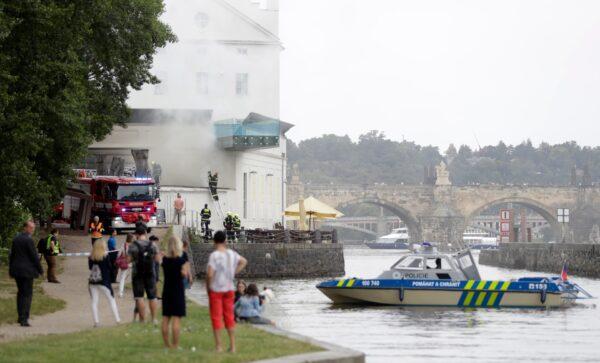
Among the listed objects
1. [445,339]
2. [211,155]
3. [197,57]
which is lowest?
[445,339]

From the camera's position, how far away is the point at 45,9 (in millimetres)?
31000

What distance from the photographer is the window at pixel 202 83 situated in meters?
72.2

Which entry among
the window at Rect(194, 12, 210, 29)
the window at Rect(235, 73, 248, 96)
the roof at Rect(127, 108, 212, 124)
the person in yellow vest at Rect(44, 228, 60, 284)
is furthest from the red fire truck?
the window at Rect(235, 73, 248, 96)

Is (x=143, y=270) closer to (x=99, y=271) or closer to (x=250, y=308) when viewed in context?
(x=99, y=271)

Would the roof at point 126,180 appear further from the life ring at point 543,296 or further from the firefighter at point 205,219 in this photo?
the life ring at point 543,296

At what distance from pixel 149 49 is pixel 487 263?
183 ft

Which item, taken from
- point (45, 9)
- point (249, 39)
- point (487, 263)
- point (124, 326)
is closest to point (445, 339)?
point (124, 326)

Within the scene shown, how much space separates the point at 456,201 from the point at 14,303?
127 metres

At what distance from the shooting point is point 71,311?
88.4 ft

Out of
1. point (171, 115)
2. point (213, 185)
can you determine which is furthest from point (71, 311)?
point (171, 115)

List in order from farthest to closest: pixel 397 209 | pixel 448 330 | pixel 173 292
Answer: pixel 397 209 → pixel 448 330 → pixel 173 292

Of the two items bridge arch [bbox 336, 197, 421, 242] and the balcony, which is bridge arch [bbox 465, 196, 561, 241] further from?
the balcony

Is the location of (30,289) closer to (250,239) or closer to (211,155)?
(250,239)

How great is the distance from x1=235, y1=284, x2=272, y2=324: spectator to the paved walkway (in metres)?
2.16
